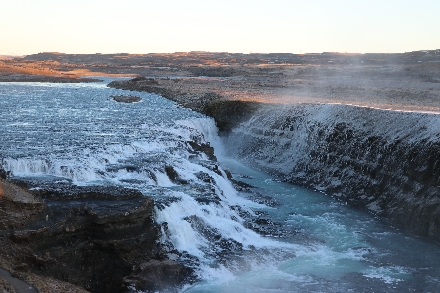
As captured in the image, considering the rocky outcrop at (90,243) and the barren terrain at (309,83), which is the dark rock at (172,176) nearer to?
the rocky outcrop at (90,243)

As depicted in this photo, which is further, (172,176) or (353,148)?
(353,148)

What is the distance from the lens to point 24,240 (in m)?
13.2

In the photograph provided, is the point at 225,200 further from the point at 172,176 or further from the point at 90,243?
the point at 90,243

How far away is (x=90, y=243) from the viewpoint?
47.2ft

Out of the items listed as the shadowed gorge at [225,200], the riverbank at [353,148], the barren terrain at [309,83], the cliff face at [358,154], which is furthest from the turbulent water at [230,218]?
the barren terrain at [309,83]

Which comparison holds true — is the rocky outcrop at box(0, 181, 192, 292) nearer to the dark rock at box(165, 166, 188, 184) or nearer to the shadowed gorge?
the shadowed gorge

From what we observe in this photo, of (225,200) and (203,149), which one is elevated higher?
(203,149)

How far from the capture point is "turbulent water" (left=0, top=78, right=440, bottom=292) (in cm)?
1614

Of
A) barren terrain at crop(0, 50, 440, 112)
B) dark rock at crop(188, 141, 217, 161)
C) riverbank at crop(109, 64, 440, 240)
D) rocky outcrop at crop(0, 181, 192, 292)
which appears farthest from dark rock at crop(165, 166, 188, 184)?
barren terrain at crop(0, 50, 440, 112)

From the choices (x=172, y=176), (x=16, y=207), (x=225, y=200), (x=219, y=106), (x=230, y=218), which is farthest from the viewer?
(x=219, y=106)

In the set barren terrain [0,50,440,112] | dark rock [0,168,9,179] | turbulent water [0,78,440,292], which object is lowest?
turbulent water [0,78,440,292]

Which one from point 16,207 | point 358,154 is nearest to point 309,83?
point 358,154

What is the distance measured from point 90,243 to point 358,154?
15.5 m

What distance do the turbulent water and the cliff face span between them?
3.09 ft
